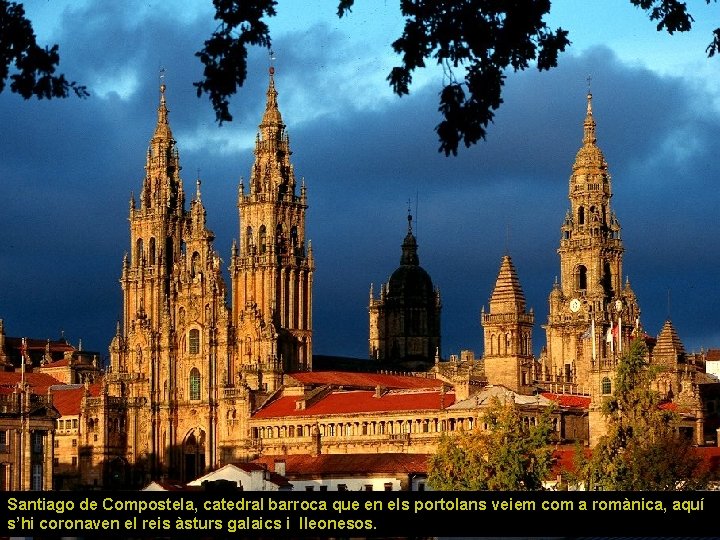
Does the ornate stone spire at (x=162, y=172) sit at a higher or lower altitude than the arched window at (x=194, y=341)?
higher

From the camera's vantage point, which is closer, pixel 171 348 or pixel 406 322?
pixel 171 348

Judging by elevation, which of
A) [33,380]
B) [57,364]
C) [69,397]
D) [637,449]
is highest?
[57,364]

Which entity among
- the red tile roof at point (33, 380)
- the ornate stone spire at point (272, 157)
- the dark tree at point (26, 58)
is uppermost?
the ornate stone spire at point (272, 157)

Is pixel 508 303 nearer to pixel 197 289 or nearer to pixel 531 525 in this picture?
pixel 197 289

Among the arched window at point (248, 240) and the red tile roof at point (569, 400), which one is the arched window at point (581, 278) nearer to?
the red tile roof at point (569, 400)

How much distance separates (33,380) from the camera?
176m

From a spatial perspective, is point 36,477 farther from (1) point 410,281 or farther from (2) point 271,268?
(1) point 410,281

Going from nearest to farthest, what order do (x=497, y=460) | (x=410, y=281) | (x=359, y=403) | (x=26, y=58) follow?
(x=26, y=58), (x=497, y=460), (x=359, y=403), (x=410, y=281)

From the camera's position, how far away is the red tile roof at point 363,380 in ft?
484

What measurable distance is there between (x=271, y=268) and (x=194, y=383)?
12576 mm

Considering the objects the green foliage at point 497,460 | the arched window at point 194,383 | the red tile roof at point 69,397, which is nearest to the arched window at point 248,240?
the arched window at point 194,383

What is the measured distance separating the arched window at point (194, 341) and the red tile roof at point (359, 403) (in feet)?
49.2

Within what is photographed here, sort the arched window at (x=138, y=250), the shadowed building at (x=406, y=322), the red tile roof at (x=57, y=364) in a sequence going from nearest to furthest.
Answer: the arched window at (x=138, y=250) < the shadowed building at (x=406, y=322) < the red tile roof at (x=57, y=364)

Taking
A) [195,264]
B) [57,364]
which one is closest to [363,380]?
[195,264]
